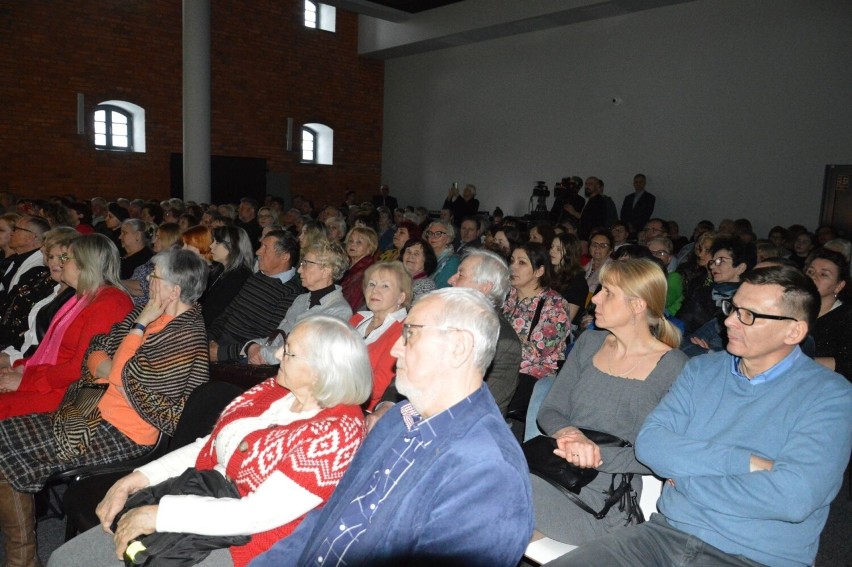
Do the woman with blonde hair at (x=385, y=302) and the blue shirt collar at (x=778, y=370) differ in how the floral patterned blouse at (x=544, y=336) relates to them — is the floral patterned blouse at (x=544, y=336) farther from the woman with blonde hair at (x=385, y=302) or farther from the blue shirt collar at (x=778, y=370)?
the blue shirt collar at (x=778, y=370)

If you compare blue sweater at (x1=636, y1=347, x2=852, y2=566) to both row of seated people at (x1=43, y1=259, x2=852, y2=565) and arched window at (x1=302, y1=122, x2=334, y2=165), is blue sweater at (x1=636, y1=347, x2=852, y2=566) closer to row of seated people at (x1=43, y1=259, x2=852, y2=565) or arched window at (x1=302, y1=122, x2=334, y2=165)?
row of seated people at (x1=43, y1=259, x2=852, y2=565)

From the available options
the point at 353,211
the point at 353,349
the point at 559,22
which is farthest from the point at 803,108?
the point at 353,349

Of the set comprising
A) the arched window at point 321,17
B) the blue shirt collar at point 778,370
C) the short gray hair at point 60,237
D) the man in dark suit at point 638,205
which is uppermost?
the arched window at point 321,17

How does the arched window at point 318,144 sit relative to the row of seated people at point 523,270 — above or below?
above

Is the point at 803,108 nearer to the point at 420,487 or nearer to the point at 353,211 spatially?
the point at 353,211

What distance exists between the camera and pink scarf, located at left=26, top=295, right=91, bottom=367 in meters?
3.16

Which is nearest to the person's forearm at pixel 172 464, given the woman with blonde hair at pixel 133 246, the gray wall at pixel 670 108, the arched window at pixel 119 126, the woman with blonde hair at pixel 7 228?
the woman with blonde hair at pixel 133 246

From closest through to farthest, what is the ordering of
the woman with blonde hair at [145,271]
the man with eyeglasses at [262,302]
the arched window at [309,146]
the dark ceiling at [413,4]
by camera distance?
the man with eyeglasses at [262,302]
the woman with blonde hair at [145,271]
the dark ceiling at [413,4]
the arched window at [309,146]

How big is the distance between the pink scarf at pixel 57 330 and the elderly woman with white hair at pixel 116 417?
53 centimetres

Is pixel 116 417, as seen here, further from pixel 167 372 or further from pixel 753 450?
pixel 753 450

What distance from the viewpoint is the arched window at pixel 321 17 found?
14.3 meters

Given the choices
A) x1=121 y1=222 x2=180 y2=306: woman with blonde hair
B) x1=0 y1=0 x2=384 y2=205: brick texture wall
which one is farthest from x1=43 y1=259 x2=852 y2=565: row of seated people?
x1=0 y1=0 x2=384 y2=205: brick texture wall

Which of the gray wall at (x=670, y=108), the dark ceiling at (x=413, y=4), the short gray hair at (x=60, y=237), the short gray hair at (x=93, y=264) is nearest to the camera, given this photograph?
the short gray hair at (x=93, y=264)

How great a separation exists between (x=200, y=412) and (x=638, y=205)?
30.1ft
